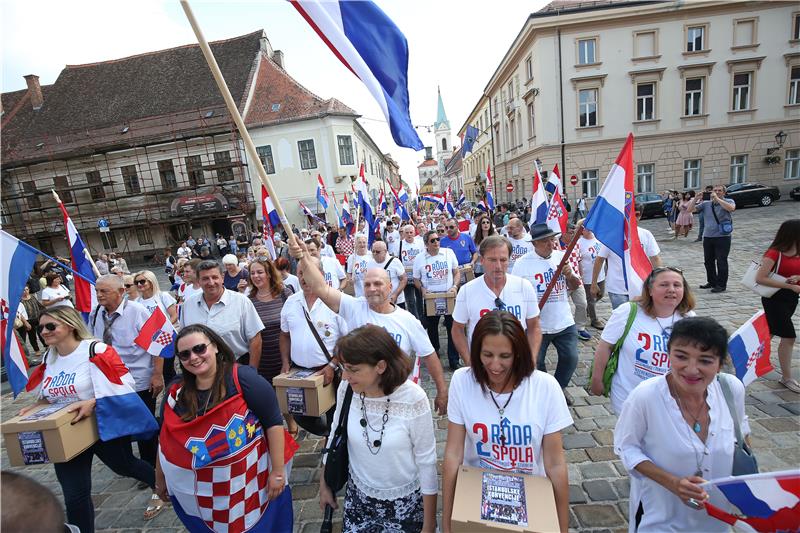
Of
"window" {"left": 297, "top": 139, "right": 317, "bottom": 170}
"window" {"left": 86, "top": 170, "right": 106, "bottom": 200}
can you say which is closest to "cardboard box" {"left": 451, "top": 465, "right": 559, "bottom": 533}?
"window" {"left": 297, "top": 139, "right": 317, "bottom": 170}

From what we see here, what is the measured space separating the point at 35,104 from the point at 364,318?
1648 inches

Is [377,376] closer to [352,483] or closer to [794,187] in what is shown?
[352,483]

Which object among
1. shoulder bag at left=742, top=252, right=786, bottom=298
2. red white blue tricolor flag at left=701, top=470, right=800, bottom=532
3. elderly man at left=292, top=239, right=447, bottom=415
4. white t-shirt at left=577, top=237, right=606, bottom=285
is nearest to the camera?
red white blue tricolor flag at left=701, top=470, right=800, bottom=532

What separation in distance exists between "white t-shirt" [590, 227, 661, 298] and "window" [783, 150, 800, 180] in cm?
3005

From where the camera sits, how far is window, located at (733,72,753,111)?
24.7 meters

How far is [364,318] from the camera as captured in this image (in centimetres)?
321

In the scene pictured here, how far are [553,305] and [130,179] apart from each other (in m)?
32.1

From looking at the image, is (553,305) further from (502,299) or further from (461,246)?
(461,246)

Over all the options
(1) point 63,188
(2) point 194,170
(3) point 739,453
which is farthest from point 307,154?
(3) point 739,453

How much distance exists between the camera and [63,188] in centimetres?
2788

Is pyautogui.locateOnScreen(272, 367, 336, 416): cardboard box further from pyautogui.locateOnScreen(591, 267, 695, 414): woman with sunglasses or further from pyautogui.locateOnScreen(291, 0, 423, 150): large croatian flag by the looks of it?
pyautogui.locateOnScreen(591, 267, 695, 414): woman with sunglasses

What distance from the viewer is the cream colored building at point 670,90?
24.2 metres

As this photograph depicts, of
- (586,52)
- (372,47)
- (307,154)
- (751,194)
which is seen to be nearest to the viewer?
(372,47)

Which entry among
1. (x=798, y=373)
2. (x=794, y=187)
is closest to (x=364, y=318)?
(x=798, y=373)
